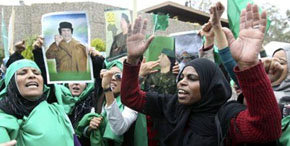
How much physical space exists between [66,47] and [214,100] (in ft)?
4.75

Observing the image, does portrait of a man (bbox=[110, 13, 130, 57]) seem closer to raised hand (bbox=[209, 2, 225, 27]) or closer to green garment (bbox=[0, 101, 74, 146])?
green garment (bbox=[0, 101, 74, 146])

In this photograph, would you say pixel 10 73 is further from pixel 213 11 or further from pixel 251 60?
pixel 251 60

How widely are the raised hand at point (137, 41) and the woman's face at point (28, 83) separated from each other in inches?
29.3

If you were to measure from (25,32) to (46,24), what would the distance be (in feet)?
37.0

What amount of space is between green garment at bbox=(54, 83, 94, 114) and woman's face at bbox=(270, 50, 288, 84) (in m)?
1.74

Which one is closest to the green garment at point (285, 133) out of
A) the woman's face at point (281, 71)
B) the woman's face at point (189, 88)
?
the woman's face at point (281, 71)

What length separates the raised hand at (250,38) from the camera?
5.14 ft

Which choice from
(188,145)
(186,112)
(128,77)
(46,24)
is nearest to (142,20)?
(128,77)

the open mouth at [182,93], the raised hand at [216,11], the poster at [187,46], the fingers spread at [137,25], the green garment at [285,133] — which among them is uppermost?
the raised hand at [216,11]

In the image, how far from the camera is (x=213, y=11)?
2.03 meters

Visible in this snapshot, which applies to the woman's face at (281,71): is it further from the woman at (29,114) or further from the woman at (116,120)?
the woman at (29,114)

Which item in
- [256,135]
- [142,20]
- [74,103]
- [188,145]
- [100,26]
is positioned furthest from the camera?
[100,26]

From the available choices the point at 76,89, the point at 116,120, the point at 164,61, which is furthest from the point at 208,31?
the point at 76,89

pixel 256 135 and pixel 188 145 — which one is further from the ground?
pixel 256 135
